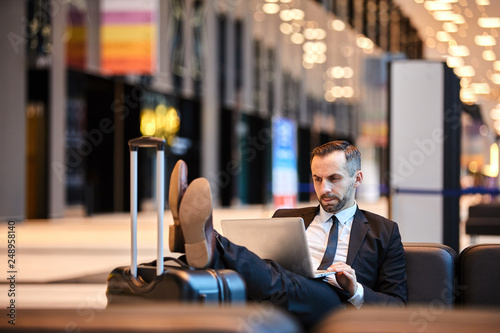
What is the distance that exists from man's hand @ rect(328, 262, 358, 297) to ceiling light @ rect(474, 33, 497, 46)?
18.4m

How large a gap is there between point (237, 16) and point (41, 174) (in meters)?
12.6

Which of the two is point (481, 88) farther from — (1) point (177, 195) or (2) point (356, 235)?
(1) point (177, 195)

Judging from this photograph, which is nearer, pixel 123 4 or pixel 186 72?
pixel 123 4

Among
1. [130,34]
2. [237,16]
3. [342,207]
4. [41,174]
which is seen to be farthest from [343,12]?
[342,207]

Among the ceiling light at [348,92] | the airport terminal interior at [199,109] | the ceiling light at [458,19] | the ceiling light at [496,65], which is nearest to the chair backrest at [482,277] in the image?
the airport terminal interior at [199,109]

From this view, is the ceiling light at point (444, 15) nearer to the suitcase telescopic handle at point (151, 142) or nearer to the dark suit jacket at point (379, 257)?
the dark suit jacket at point (379, 257)

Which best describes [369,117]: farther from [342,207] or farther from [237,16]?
[342,207]

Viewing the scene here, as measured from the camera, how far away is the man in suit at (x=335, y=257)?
8.96 ft

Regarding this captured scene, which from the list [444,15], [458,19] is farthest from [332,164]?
[458,19]

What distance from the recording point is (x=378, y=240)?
10.7 feet

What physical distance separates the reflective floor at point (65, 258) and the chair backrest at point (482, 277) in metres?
1.61

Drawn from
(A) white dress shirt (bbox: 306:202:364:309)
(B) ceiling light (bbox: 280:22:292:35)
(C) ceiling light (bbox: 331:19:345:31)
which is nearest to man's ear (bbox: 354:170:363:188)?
(A) white dress shirt (bbox: 306:202:364:309)

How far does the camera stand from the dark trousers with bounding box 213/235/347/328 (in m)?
2.65

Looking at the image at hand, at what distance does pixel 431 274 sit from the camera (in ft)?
10.6
